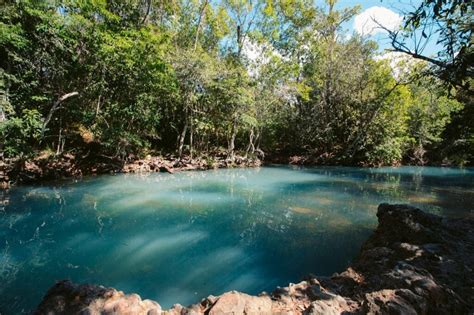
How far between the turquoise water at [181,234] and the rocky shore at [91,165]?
1.01 metres

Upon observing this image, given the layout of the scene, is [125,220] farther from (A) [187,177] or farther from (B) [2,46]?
(B) [2,46]

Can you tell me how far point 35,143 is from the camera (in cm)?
1398

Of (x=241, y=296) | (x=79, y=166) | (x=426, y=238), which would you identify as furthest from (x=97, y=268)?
(x=79, y=166)

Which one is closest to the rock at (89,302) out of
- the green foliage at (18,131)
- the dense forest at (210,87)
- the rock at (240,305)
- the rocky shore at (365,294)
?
the rocky shore at (365,294)

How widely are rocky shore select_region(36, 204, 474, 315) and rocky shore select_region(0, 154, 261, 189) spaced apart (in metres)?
10.7

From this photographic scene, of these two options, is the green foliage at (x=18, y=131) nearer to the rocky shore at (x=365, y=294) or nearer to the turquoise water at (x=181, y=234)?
the turquoise water at (x=181, y=234)

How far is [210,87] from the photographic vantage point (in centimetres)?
1786

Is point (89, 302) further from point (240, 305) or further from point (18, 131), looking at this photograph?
point (18, 131)

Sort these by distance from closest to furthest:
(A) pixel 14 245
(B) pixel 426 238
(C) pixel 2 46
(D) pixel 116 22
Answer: (B) pixel 426 238 < (A) pixel 14 245 < (C) pixel 2 46 < (D) pixel 116 22

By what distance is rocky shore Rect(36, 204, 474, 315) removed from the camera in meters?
2.65

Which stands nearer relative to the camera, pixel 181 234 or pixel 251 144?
pixel 181 234

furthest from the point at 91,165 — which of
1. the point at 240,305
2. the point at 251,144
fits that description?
the point at 240,305

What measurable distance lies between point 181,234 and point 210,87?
12.8 metres

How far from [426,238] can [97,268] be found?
5.31m
